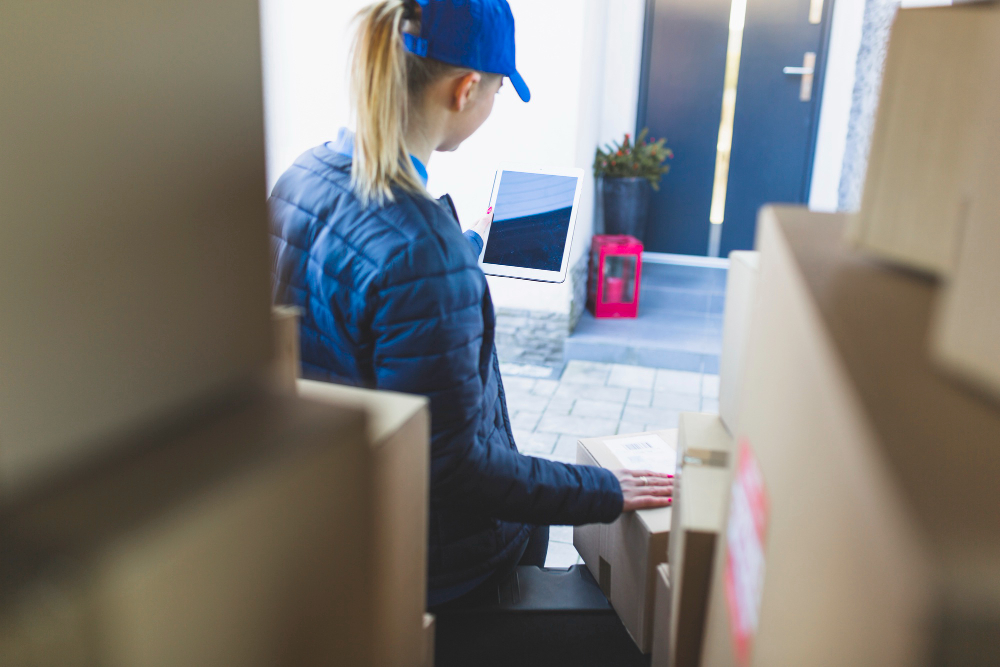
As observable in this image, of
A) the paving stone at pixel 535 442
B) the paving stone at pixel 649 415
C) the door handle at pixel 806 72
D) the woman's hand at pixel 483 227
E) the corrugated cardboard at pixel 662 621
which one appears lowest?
the paving stone at pixel 535 442

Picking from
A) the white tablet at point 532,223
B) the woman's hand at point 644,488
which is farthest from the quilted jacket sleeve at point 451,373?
the white tablet at point 532,223

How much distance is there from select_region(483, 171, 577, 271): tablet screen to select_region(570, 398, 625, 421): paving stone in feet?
4.43

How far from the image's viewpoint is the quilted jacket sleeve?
955 millimetres

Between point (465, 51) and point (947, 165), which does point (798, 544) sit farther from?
point (465, 51)

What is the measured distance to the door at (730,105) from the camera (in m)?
4.69

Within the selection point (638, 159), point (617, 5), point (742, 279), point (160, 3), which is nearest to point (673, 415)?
point (638, 159)

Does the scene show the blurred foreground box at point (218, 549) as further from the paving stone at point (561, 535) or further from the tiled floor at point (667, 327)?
the tiled floor at point (667, 327)

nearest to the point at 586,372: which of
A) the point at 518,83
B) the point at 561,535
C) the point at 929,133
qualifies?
the point at 561,535

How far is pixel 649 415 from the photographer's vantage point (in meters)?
3.25

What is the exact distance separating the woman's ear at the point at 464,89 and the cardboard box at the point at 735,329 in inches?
18.7

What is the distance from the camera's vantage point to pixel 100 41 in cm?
35

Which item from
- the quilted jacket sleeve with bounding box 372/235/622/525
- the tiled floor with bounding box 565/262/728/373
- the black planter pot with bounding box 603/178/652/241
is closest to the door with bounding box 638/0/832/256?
the tiled floor with bounding box 565/262/728/373

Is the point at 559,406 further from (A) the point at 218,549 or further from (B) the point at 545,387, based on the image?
(A) the point at 218,549

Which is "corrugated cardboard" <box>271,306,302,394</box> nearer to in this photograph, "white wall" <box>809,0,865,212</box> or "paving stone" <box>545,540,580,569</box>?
"paving stone" <box>545,540,580,569</box>
